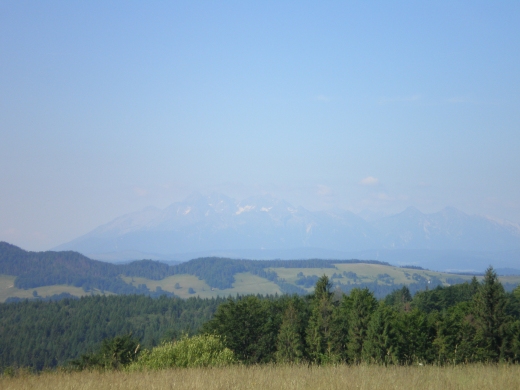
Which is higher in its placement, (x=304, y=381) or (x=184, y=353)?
(x=304, y=381)

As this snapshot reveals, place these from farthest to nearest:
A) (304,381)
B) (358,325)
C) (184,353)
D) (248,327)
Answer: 1. (248,327)
2. (358,325)
3. (184,353)
4. (304,381)

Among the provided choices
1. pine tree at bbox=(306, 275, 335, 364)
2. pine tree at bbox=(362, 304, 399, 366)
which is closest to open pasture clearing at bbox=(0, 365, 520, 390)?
pine tree at bbox=(362, 304, 399, 366)

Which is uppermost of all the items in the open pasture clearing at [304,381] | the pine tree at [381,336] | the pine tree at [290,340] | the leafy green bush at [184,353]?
the open pasture clearing at [304,381]

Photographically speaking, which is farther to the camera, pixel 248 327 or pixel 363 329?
pixel 248 327

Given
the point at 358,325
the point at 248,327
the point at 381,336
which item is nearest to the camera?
the point at 381,336

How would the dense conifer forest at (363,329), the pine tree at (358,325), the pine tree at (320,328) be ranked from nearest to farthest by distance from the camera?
the dense conifer forest at (363,329) → the pine tree at (358,325) → the pine tree at (320,328)

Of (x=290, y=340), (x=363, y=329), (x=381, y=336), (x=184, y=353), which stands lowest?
(x=290, y=340)

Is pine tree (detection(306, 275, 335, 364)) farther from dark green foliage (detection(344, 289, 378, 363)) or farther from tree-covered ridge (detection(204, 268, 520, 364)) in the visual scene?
dark green foliage (detection(344, 289, 378, 363))

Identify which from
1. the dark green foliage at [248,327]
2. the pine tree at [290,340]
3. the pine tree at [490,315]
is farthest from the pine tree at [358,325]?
the dark green foliage at [248,327]

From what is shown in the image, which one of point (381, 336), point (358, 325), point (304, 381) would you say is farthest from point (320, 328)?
point (304, 381)

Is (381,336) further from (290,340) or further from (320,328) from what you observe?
(290,340)

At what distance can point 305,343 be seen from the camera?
73875mm

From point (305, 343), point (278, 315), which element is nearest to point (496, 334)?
point (305, 343)

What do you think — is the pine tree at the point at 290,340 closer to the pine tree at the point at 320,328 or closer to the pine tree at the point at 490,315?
the pine tree at the point at 320,328
